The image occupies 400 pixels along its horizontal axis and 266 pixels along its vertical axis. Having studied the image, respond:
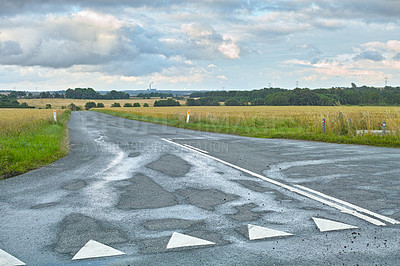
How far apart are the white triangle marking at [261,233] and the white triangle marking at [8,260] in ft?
8.68

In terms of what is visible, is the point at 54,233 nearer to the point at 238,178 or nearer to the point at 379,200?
the point at 238,178

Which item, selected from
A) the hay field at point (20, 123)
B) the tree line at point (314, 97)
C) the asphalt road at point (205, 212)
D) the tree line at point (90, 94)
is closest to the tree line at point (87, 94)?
the tree line at point (90, 94)

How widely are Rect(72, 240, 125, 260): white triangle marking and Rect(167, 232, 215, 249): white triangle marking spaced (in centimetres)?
62

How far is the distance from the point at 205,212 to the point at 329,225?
1.83 m

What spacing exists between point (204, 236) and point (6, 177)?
6.62m

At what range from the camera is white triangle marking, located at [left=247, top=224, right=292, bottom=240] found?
468 centimetres

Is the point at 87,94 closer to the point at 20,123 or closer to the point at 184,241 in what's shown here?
the point at 20,123

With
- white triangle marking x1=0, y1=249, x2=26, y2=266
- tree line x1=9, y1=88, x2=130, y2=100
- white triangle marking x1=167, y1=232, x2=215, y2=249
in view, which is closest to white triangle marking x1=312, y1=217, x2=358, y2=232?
white triangle marking x1=167, y1=232, x2=215, y2=249

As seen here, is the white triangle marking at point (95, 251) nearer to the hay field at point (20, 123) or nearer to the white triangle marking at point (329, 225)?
the white triangle marking at point (329, 225)

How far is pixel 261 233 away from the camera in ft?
15.7

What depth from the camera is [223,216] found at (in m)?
5.58

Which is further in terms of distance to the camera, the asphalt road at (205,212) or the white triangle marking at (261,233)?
the white triangle marking at (261,233)

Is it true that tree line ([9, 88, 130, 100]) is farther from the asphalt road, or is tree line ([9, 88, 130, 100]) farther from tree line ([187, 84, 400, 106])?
the asphalt road

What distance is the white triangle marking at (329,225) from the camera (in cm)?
493
